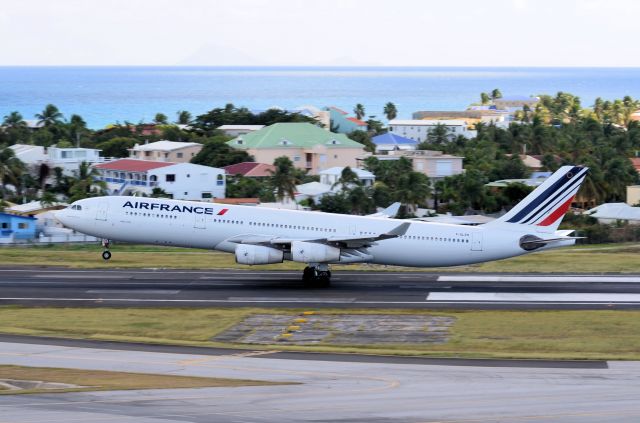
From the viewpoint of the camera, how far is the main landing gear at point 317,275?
48.0 m

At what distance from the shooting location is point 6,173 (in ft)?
335

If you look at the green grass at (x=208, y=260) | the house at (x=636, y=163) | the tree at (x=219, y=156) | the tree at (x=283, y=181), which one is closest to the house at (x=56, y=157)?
the tree at (x=219, y=156)

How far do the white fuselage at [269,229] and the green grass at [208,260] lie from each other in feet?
21.4

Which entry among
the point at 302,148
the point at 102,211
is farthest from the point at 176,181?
the point at 102,211

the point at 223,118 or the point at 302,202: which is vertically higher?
the point at 223,118

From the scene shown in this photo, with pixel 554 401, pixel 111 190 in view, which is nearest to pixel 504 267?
pixel 554 401

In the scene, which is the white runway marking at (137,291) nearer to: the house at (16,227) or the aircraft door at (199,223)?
the aircraft door at (199,223)

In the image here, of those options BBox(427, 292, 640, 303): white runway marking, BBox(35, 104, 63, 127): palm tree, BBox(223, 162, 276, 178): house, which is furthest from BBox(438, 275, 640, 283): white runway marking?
BBox(35, 104, 63, 127): palm tree

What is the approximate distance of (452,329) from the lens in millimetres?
37594

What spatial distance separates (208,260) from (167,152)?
235ft

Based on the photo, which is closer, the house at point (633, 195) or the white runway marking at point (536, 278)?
the white runway marking at point (536, 278)

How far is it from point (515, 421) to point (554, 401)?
236 cm

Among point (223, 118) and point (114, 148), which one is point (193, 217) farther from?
point (223, 118)

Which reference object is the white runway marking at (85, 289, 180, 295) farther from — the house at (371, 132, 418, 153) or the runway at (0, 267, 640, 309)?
the house at (371, 132, 418, 153)
